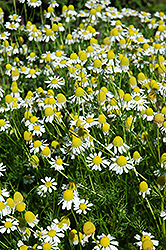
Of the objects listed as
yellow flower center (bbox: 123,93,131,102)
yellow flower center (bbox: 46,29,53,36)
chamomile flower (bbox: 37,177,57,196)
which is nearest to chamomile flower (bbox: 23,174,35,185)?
chamomile flower (bbox: 37,177,57,196)

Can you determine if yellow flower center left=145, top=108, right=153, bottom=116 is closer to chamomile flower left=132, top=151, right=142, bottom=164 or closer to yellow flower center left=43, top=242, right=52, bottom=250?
chamomile flower left=132, top=151, right=142, bottom=164

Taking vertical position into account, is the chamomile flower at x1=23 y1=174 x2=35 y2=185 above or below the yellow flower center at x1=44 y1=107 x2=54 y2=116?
below

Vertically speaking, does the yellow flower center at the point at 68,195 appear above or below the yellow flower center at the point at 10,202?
above

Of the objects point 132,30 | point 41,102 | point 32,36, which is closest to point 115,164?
point 41,102

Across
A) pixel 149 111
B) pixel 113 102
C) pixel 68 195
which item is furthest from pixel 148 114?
pixel 68 195

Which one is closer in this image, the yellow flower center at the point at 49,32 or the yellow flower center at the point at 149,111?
the yellow flower center at the point at 149,111

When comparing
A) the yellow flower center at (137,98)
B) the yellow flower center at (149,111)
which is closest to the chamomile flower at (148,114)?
the yellow flower center at (149,111)

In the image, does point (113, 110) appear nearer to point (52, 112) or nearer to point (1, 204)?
point (52, 112)

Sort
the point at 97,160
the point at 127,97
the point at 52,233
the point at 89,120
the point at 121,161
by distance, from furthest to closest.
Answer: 1. the point at 127,97
2. the point at 89,120
3. the point at 97,160
4. the point at 121,161
5. the point at 52,233

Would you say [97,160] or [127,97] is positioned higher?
[127,97]

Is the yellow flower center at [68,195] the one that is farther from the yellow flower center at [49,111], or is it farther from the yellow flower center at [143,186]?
the yellow flower center at [49,111]

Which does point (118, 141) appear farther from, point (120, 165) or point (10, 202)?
point (10, 202)
